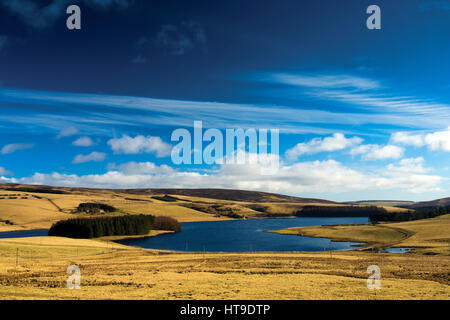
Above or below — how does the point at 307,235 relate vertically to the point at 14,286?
below

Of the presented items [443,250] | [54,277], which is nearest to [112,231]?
[54,277]

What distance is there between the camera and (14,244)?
80.2 m

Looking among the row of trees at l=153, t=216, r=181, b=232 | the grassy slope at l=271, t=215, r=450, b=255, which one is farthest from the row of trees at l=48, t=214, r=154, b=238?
the grassy slope at l=271, t=215, r=450, b=255

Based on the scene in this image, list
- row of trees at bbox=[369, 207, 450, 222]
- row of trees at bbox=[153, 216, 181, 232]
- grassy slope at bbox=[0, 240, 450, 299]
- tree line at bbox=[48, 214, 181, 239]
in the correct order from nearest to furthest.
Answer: grassy slope at bbox=[0, 240, 450, 299]
tree line at bbox=[48, 214, 181, 239]
row of trees at bbox=[153, 216, 181, 232]
row of trees at bbox=[369, 207, 450, 222]

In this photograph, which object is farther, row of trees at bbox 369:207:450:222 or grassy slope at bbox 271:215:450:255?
row of trees at bbox 369:207:450:222

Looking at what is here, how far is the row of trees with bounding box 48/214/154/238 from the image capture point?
456ft

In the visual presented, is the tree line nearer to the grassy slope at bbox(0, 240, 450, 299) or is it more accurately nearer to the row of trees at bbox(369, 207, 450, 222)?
the grassy slope at bbox(0, 240, 450, 299)

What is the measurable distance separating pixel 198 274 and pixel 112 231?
4403 inches

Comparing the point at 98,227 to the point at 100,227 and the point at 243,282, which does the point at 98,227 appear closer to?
the point at 100,227

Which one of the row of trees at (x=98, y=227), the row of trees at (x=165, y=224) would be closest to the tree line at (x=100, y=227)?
the row of trees at (x=98, y=227)

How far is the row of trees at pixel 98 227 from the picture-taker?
456 feet

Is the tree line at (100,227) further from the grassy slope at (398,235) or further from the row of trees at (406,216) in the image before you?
the row of trees at (406,216)

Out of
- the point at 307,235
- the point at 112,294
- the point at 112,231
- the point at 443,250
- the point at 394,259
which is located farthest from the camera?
the point at 112,231
